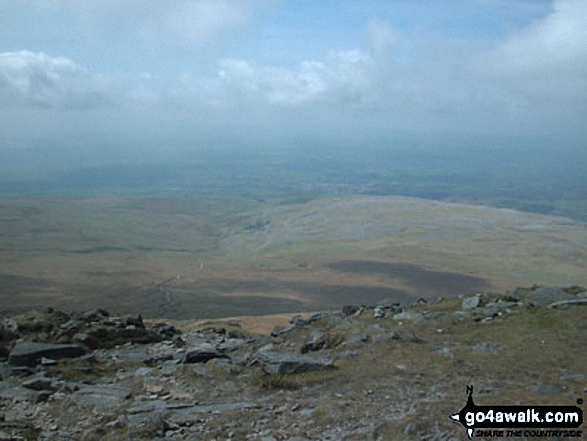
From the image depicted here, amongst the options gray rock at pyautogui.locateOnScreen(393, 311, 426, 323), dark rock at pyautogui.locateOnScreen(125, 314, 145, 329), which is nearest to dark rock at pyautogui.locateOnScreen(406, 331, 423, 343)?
gray rock at pyautogui.locateOnScreen(393, 311, 426, 323)

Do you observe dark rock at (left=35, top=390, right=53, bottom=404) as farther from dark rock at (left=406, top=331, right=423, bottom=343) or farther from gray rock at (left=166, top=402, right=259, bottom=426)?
dark rock at (left=406, top=331, right=423, bottom=343)

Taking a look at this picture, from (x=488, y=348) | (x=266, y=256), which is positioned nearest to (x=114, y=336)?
(x=488, y=348)

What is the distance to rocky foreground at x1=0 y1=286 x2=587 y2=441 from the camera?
1269cm

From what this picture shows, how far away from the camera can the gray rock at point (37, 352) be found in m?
19.8

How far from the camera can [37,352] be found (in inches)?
798

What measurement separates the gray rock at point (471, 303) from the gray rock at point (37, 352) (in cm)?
1652

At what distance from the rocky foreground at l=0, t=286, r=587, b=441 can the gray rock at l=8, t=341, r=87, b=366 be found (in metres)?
0.05

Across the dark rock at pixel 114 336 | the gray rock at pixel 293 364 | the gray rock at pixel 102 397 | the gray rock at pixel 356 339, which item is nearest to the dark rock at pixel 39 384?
the gray rock at pixel 102 397

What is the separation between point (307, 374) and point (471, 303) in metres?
11.2

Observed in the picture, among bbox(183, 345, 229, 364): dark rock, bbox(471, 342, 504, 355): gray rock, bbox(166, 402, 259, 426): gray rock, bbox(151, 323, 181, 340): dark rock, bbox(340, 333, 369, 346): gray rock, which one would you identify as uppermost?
bbox(471, 342, 504, 355): gray rock

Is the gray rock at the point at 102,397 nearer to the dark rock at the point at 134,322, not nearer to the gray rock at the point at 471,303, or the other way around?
the dark rock at the point at 134,322

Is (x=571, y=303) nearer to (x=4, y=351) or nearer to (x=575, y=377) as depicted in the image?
(x=575, y=377)

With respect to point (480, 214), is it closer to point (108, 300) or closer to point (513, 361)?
point (108, 300)

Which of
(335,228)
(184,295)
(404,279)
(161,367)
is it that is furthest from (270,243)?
(161,367)
